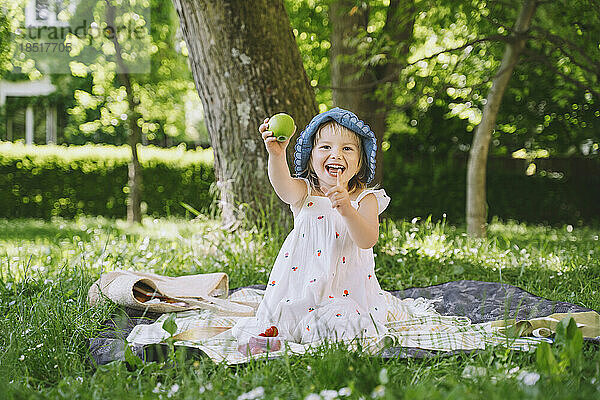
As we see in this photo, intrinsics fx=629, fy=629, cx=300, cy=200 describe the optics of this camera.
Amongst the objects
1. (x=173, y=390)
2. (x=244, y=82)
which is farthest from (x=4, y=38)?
(x=173, y=390)

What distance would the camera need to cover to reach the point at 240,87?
4.94 metres

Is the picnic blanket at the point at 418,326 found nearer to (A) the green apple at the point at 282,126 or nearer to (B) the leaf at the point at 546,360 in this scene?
(B) the leaf at the point at 546,360

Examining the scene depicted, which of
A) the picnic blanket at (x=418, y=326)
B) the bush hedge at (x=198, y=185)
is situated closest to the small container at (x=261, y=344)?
the picnic blanket at (x=418, y=326)

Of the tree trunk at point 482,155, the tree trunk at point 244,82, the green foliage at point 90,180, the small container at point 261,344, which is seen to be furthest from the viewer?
the green foliage at point 90,180

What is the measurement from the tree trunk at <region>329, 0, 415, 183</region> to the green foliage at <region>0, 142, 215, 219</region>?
564cm

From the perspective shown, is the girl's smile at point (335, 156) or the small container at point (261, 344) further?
the girl's smile at point (335, 156)

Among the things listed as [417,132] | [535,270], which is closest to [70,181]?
[417,132]

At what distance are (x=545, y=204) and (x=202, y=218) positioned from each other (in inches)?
345

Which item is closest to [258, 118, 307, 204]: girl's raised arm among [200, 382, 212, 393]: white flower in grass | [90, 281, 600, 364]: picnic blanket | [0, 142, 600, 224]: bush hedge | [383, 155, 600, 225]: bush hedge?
[90, 281, 600, 364]: picnic blanket

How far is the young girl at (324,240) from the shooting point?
114 inches

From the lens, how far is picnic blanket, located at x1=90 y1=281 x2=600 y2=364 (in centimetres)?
246

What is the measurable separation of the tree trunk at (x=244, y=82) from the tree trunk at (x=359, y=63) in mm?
1828

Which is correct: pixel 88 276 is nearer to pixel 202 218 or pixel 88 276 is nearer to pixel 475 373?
pixel 202 218

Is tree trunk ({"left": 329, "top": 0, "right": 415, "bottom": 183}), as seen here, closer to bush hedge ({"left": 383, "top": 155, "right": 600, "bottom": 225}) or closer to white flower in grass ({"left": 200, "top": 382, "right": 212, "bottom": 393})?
bush hedge ({"left": 383, "top": 155, "right": 600, "bottom": 225})
